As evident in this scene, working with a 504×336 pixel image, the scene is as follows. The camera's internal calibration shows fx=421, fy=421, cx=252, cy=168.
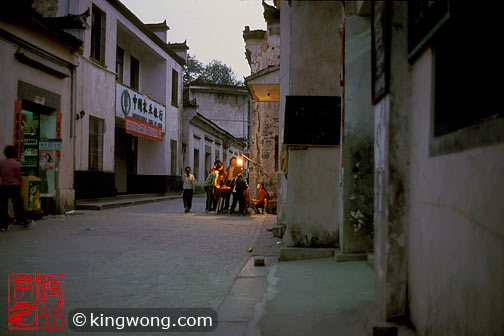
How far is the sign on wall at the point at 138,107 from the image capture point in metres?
17.3

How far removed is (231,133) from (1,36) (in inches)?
1201

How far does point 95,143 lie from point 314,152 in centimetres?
1142

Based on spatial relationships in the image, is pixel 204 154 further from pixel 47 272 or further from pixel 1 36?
pixel 47 272

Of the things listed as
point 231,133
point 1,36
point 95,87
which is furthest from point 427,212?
point 231,133

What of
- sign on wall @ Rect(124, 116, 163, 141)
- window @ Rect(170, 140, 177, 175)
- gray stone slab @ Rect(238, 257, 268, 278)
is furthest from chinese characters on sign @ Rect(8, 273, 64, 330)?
window @ Rect(170, 140, 177, 175)

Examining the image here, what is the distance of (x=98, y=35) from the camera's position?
15.6m

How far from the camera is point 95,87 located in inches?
593

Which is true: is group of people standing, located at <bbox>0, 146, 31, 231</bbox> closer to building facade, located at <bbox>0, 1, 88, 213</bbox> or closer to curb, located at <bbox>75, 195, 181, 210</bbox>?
building facade, located at <bbox>0, 1, 88, 213</bbox>

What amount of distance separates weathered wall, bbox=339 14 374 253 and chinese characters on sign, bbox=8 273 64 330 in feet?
10.5

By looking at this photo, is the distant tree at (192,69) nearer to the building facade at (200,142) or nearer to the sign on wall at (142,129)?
the building facade at (200,142)

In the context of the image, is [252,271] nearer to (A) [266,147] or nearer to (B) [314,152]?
(B) [314,152]

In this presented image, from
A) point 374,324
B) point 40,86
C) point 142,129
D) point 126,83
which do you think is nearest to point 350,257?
point 374,324

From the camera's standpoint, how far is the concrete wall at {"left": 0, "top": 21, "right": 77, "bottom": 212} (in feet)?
32.4

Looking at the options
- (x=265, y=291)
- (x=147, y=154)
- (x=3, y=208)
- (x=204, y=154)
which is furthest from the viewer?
(x=204, y=154)
